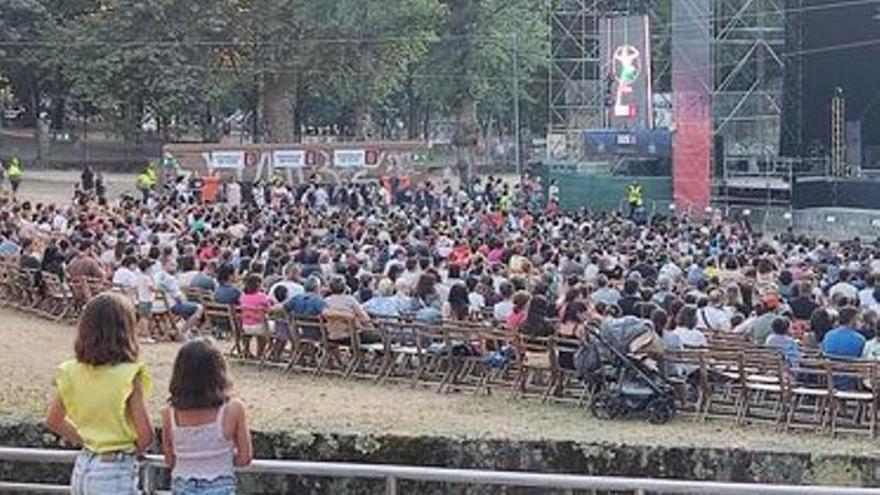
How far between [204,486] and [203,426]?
26cm

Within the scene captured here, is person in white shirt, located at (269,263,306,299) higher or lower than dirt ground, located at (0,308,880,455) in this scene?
higher

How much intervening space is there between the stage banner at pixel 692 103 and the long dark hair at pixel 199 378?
34187mm

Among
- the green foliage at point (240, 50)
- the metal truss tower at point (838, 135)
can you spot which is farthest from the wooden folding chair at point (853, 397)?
the green foliage at point (240, 50)

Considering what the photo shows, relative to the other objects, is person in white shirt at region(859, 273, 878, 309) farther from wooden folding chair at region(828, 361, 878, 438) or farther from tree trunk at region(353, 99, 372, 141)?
tree trunk at region(353, 99, 372, 141)

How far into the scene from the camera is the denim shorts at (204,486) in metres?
5.76

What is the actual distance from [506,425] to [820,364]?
277 cm

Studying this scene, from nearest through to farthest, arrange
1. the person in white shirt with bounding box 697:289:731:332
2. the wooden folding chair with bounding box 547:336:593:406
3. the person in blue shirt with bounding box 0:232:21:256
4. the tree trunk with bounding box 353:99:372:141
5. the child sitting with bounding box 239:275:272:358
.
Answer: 1. the wooden folding chair with bounding box 547:336:593:406
2. the person in white shirt with bounding box 697:289:731:332
3. the child sitting with bounding box 239:275:272:358
4. the person in blue shirt with bounding box 0:232:21:256
5. the tree trunk with bounding box 353:99:372:141

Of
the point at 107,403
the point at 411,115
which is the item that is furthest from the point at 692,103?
the point at 411,115

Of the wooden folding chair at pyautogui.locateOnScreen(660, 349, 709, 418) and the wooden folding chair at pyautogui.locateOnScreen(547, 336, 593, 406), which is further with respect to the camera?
the wooden folding chair at pyautogui.locateOnScreen(547, 336, 593, 406)

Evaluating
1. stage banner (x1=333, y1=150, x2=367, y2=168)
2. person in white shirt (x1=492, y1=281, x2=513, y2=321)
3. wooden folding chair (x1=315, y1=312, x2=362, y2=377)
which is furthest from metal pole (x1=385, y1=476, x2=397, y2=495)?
stage banner (x1=333, y1=150, x2=367, y2=168)

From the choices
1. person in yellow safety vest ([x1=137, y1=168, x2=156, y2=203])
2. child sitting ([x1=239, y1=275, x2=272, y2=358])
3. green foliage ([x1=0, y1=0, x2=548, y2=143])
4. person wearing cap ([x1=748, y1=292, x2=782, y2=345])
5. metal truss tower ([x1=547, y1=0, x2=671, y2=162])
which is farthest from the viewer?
green foliage ([x1=0, y1=0, x2=548, y2=143])

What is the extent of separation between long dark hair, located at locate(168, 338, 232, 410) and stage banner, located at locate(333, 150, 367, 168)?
38.4 m

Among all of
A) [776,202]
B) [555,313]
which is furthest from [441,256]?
[776,202]

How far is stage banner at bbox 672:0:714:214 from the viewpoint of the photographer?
3916 cm
